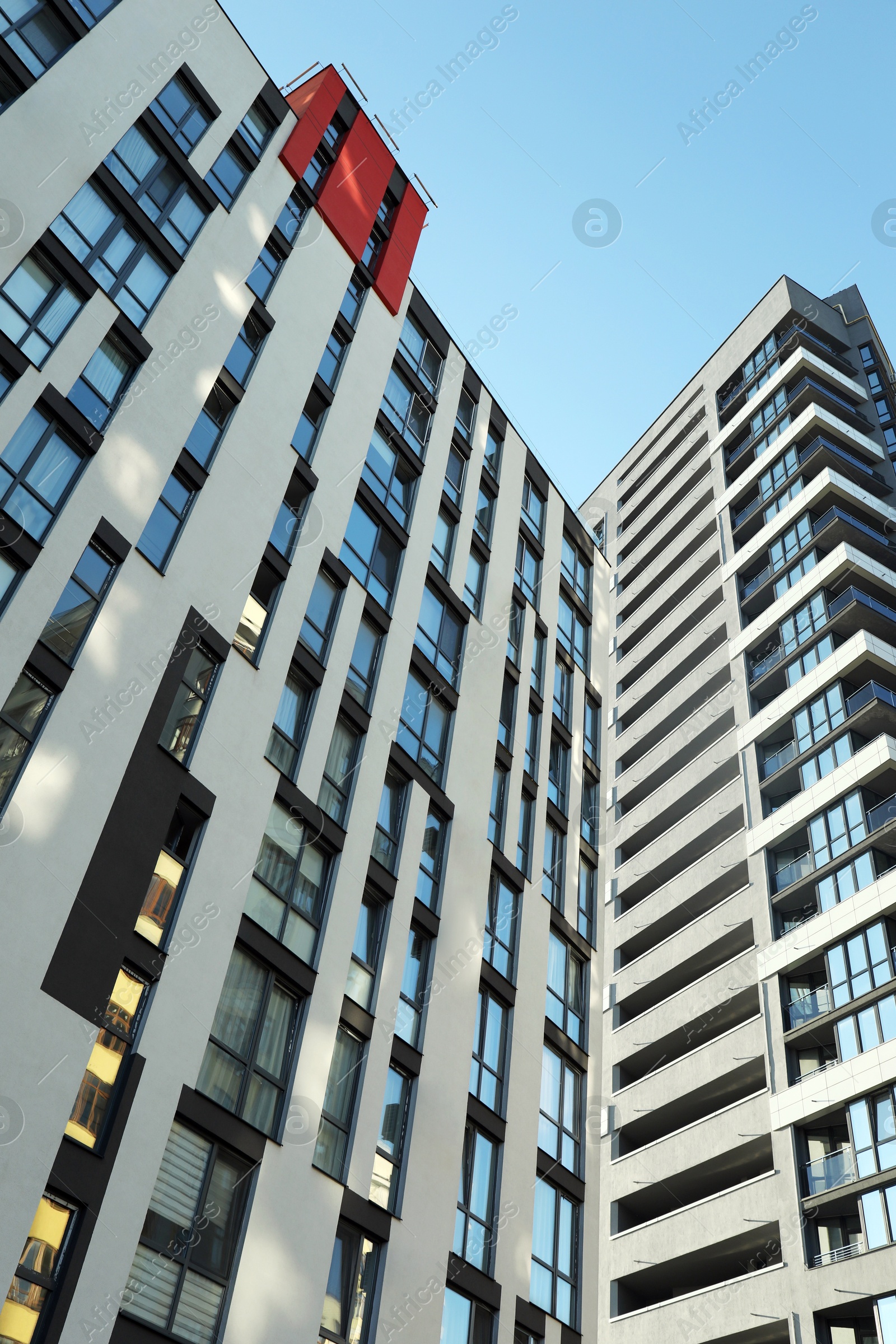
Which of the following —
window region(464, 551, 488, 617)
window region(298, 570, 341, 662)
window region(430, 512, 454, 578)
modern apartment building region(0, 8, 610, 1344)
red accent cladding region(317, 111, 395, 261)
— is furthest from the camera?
window region(464, 551, 488, 617)

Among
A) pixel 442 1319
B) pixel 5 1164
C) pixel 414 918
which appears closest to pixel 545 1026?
pixel 414 918

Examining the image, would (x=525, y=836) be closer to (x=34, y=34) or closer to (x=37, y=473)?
(x=37, y=473)

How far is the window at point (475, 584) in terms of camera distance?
1363 inches

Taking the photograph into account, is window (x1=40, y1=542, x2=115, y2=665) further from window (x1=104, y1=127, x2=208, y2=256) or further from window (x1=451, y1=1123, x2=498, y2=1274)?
window (x1=451, y1=1123, x2=498, y2=1274)

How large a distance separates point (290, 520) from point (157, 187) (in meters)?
8.89

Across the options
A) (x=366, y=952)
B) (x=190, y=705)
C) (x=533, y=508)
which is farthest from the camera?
(x=533, y=508)

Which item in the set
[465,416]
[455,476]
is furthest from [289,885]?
[465,416]

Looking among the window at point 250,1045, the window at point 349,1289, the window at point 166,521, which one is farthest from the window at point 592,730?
the window at point 349,1289

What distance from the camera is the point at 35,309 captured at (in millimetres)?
22406

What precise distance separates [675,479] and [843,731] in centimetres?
2856

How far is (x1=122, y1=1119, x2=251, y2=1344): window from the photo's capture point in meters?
16.8

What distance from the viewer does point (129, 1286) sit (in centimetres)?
1648

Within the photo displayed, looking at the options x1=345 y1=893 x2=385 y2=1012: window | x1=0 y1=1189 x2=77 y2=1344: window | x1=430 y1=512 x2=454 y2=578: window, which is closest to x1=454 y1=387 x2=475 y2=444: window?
x1=430 y1=512 x2=454 y2=578: window

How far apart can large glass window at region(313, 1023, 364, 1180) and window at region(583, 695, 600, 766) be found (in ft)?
63.4
